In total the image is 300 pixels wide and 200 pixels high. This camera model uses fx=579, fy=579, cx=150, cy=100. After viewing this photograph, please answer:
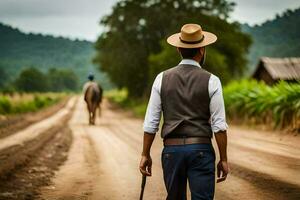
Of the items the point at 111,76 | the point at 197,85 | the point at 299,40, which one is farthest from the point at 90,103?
the point at 299,40

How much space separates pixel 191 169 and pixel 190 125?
0.36 metres

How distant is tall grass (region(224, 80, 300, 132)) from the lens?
19047mm

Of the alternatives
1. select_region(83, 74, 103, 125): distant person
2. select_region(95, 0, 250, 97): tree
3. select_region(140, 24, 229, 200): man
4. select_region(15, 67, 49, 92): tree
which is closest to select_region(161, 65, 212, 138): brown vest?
select_region(140, 24, 229, 200): man

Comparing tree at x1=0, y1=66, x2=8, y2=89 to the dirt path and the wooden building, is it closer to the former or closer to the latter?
the wooden building

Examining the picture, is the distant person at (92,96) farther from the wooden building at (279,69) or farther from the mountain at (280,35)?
the mountain at (280,35)

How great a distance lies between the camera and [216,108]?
473cm

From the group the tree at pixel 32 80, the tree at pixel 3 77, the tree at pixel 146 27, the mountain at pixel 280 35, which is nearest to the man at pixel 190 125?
the tree at pixel 146 27

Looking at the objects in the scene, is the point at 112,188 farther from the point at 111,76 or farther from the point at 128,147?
the point at 111,76

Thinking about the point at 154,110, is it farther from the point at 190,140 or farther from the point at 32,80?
the point at 32,80

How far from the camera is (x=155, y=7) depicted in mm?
52656

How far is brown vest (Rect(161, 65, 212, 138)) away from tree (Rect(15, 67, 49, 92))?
160 m

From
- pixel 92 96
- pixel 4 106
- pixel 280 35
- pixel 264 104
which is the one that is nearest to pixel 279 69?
pixel 92 96

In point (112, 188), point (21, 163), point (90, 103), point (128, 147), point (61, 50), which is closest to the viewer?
point (112, 188)

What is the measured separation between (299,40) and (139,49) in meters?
30.5
